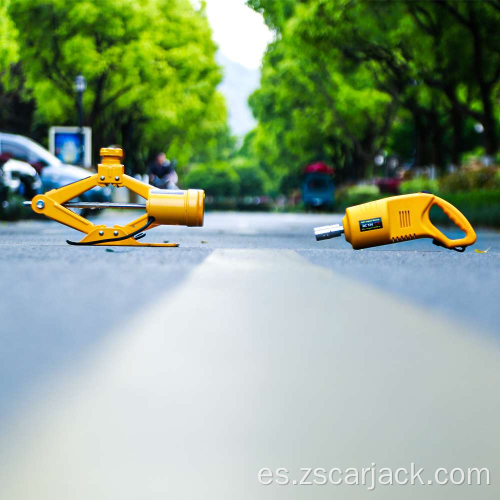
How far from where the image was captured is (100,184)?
7574mm

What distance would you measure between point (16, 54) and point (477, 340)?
31703 millimetres

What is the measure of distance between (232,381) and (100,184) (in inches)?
164

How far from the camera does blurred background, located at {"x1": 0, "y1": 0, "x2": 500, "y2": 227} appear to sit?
2377 centimetres

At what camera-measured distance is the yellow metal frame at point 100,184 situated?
24.7ft

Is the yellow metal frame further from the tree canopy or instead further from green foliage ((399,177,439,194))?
green foliage ((399,177,439,194))

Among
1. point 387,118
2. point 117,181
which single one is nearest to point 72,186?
point 117,181

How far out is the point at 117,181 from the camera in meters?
7.53

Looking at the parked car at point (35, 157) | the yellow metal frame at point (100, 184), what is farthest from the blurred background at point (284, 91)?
the yellow metal frame at point (100, 184)

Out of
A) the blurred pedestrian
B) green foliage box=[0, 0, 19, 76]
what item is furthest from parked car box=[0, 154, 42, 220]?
green foliage box=[0, 0, 19, 76]

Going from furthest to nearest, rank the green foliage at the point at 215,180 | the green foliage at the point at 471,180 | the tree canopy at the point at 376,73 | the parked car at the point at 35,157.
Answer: the green foliage at the point at 215,180 → the tree canopy at the point at 376,73 → the green foliage at the point at 471,180 → the parked car at the point at 35,157

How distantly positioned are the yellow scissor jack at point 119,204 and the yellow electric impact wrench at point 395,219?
3.97 feet

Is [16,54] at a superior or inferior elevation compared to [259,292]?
superior

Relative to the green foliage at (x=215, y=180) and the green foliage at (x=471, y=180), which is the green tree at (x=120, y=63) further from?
the green foliage at (x=215, y=180)

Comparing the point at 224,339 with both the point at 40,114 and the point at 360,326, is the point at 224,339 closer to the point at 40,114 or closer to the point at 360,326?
the point at 360,326
